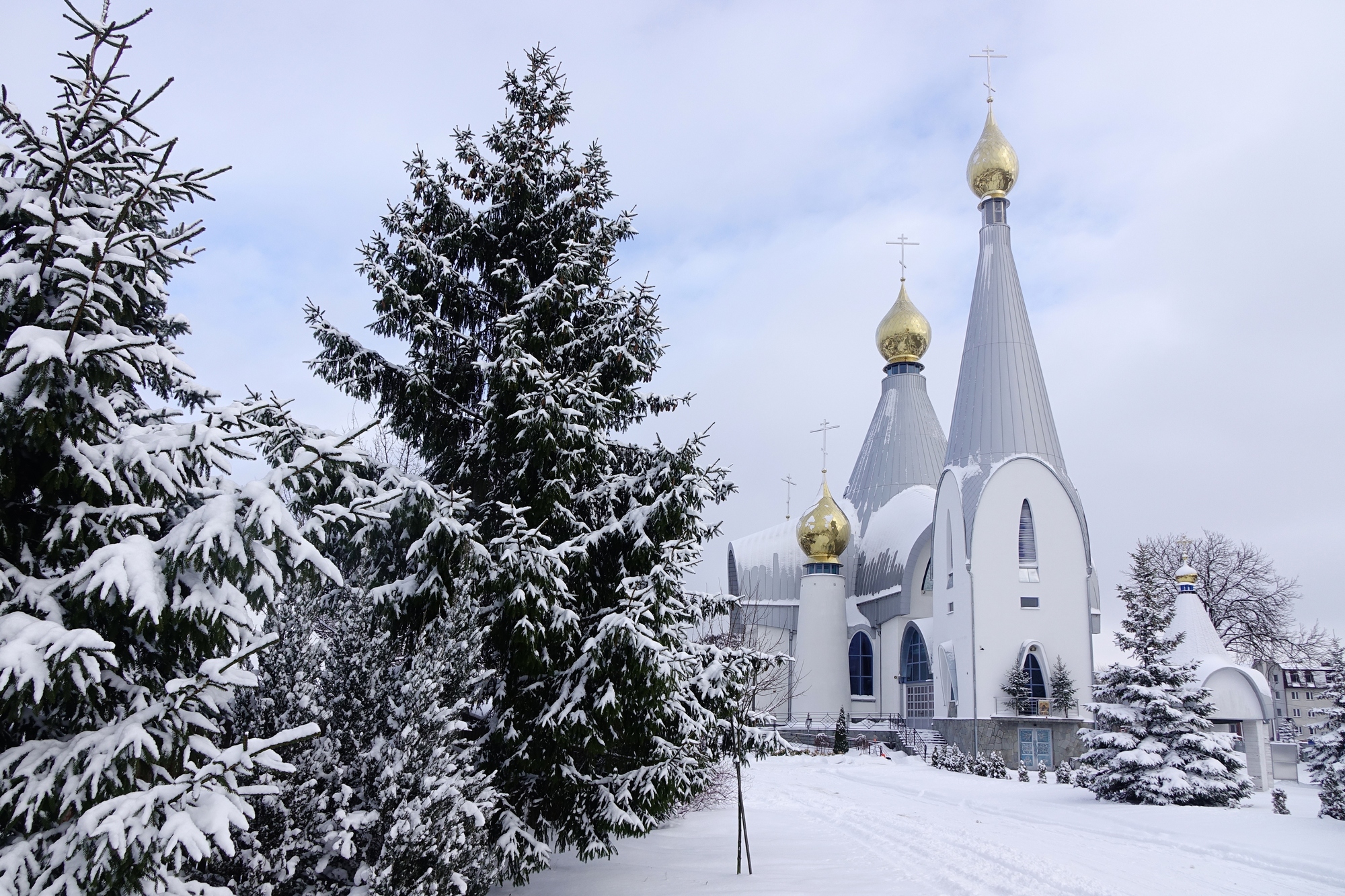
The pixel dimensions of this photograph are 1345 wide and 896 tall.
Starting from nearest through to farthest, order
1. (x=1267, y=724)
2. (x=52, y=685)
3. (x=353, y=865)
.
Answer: (x=52, y=685), (x=353, y=865), (x=1267, y=724)

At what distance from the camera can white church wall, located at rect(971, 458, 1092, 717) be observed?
26.6 m

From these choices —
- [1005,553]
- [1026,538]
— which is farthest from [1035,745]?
[1026,538]

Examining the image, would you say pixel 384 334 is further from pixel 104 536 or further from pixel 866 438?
pixel 866 438

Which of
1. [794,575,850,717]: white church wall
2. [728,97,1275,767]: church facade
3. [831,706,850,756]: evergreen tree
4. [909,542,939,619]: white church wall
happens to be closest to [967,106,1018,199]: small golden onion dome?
[728,97,1275,767]: church facade

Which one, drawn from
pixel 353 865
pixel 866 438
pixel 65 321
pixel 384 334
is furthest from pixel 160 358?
pixel 866 438

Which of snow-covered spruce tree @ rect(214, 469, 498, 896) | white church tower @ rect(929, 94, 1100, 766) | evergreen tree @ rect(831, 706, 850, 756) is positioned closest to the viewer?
snow-covered spruce tree @ rect(214, 469, 498, 896)

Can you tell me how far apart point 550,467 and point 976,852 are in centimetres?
583

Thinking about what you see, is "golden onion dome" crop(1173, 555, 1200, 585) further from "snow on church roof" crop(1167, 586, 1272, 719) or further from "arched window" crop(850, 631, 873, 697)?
"arched window" crop(850, 631, 873, 697)

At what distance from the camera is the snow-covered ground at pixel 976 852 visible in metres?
7.43

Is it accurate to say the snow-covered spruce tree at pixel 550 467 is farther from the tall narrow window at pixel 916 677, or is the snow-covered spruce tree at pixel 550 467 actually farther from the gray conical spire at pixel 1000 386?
the tall narrow window at pixel 916 677

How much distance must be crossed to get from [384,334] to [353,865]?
4.58 m

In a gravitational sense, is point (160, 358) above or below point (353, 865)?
above

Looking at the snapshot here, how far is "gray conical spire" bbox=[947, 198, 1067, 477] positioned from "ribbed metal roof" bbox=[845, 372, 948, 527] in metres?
9.36

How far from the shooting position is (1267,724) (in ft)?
65.8
